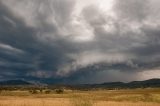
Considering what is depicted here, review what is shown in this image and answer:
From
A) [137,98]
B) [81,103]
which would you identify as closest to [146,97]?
[137,98]

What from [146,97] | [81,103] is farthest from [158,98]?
[81,103]

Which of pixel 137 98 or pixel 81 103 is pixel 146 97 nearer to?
pixel 137 98

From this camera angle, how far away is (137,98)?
3671 inches

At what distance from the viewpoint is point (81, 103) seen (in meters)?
39.3

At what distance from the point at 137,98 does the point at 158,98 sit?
657 centimetres

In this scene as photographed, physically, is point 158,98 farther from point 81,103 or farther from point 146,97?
point 81,103

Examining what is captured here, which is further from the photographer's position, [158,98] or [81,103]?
[158,98]

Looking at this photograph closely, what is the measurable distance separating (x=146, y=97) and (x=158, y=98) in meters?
3.87

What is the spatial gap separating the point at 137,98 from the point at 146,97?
9.44ft

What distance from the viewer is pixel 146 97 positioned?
93.0 m

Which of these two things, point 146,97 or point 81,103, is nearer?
point 81,103

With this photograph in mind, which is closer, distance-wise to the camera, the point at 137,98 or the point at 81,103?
the point at 81,103

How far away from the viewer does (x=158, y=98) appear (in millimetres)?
91000
